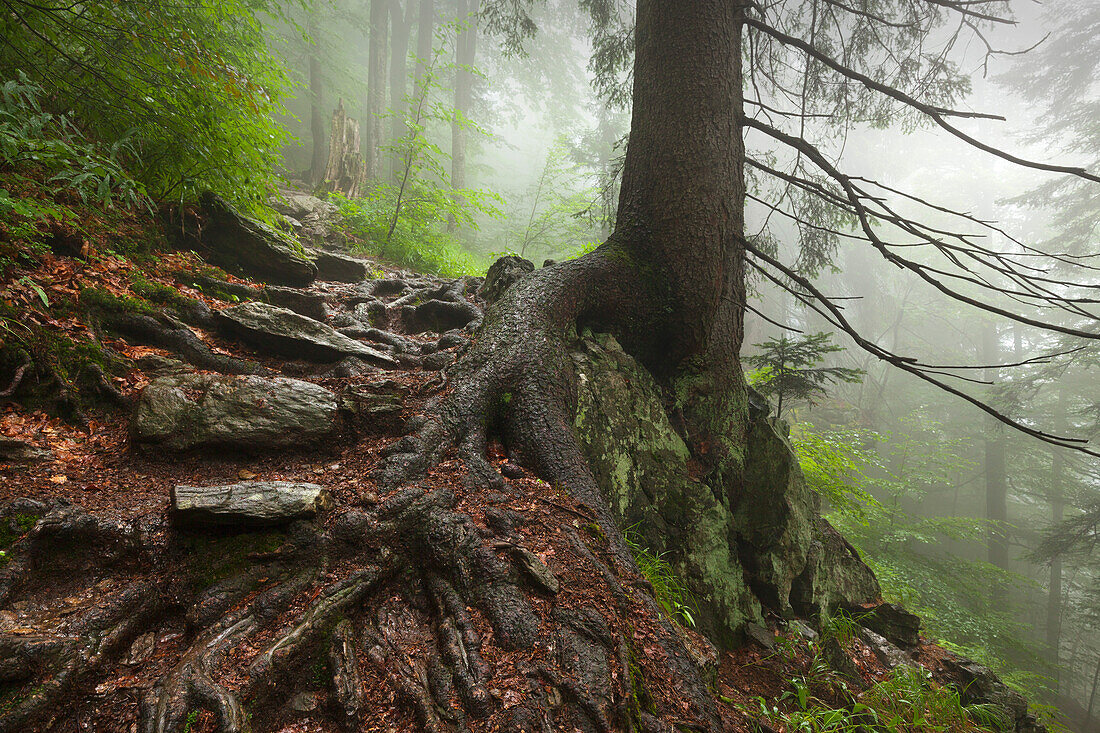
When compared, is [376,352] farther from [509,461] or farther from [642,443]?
[642,443]

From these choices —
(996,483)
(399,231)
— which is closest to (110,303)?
(399,231)

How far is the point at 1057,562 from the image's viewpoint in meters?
18.3

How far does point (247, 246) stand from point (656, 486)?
5107 mm

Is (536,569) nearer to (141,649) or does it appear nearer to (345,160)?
(141,649)

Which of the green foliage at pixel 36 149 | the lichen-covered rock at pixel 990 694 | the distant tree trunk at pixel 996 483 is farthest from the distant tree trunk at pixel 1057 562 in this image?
the green foliage at pixel 36 149

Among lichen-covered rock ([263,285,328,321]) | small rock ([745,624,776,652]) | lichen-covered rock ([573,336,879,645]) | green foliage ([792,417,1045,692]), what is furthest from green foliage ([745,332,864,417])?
lichen-covered rock ([263,285,328,321])

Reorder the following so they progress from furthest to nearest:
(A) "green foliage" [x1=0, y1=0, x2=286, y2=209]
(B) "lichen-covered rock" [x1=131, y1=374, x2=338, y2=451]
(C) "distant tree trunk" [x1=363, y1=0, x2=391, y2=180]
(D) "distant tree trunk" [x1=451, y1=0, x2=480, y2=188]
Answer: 1. (D) "distant tree trunk" [x1=451, y1=0, x2=480, y2=188]
2. (C) "distant tree trunk" [x1=363, y1=0, x2=391, y2=180]
3. (A) "green foliage" [x1=0, y1=0, x2=286, y2=209]
4. (B) "lichen-covered rock" [x1=131, y1=374, x2=338, y2=451]

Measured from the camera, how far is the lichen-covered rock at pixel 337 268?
622 centimetres

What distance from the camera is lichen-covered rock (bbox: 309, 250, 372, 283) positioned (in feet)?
20.4

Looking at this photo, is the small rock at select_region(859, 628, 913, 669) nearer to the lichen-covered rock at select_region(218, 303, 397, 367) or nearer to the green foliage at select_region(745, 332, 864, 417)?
the green foliage at select_region(745, 332, 864, 417)

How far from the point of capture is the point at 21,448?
2203mm

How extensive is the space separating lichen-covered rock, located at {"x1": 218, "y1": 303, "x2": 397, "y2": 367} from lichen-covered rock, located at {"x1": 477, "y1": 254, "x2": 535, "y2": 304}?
1757 millimetres

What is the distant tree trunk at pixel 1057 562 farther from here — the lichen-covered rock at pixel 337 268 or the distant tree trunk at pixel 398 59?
the distant tree trunk at pixel 398 59

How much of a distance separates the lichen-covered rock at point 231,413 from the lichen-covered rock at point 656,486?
1.89 m
